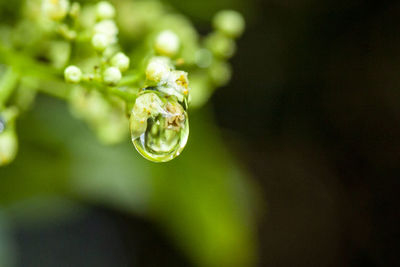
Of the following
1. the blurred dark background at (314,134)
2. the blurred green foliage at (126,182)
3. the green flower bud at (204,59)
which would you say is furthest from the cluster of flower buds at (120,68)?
the blurred dark background at (314,134)

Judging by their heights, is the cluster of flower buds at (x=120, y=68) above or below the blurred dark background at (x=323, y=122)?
below

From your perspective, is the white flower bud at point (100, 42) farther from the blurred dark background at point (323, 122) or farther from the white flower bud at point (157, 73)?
the blurred dark background at point (323, 122)

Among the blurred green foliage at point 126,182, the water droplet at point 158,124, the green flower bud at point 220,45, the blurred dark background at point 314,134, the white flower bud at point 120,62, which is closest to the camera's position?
the water droplet at point 158,124

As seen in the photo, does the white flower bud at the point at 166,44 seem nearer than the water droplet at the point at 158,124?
No

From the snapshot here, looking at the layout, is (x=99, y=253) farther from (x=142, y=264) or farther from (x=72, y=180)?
(x=72, y=180)

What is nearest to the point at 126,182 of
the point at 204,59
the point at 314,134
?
the point at 204,59

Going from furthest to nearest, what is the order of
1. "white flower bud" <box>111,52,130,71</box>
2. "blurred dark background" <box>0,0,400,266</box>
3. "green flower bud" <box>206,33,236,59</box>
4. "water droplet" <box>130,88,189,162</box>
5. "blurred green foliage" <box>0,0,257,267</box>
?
"blurred dark background" <box>0,0,400,266</box> < "blurred green foliage" <box>0,0,257,267</box> < "green flower bud" <box>206,33,236,59</box> < "white flower bud" <box>111,52,130,71</box> < "water droplet" <box>130,88,189,162</box>

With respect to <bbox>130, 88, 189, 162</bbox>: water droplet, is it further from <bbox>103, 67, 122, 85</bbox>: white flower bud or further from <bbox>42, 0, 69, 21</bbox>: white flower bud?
<bbox>42, 0, 69, 21</bbox>: white flower bud

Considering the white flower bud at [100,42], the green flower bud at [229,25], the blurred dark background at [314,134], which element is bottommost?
the white flower bud at [100,42]

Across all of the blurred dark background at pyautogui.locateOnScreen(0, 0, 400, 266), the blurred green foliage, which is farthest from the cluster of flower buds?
the blurred dark background at pyautogui.locateOnScreen(0, 0, 400, 266)
